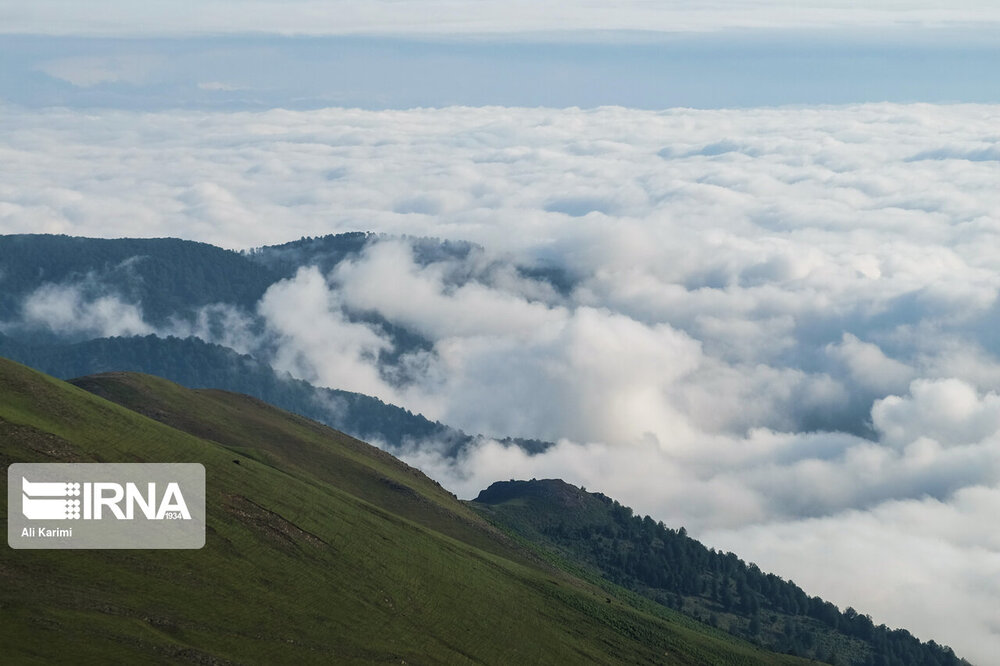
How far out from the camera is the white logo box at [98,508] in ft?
501

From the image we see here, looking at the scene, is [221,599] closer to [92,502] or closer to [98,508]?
[98,508]

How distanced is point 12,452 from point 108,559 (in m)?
29.0

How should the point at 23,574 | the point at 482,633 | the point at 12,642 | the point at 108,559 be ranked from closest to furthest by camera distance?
the point at 12,642, the point at 23,574, the point at 108,559, the point at 482,633

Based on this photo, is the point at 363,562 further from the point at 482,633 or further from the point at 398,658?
the point at 398,658

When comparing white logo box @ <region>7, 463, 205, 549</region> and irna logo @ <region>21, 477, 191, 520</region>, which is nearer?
white logo box @ <region>7, 463, 205, 549</region>

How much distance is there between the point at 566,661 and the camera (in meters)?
191

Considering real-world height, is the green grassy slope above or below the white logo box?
below

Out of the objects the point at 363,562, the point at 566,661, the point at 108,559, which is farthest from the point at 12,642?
the point at 566,661

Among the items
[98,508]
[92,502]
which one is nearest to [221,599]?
[98,508]

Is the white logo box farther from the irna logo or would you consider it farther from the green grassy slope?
the green grassy slope

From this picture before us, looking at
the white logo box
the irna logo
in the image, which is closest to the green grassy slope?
the white logo box

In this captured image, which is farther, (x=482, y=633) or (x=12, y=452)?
(x=482, y=633)

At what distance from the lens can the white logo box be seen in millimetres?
152625

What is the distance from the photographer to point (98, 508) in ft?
A: 547
